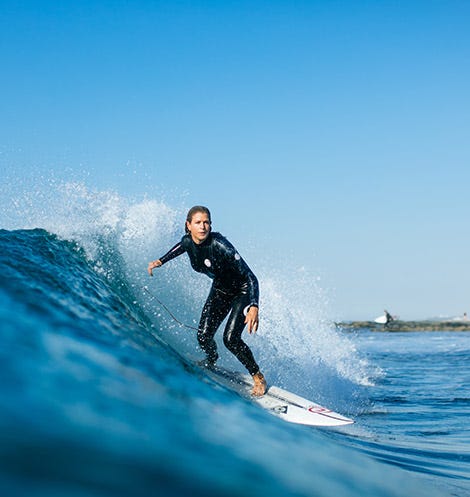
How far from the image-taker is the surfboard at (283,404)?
17.8ft

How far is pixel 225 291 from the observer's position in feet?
20.7

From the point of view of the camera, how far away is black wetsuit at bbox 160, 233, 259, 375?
5805 millimetres

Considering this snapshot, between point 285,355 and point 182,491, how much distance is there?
852cm

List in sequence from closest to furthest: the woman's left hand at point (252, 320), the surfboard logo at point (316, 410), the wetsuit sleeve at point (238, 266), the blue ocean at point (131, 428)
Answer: the blue ocean at point (131, 428), the woman's left hand at point (252, 320), the surfboard logo at point (316, 410), the wetsuit sleeve at point (238, 266)

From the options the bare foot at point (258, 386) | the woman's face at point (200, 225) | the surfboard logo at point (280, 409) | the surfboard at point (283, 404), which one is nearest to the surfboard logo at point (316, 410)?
the surfboard at point (283, 404)

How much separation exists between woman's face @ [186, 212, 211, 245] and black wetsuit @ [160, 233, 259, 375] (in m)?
0.13

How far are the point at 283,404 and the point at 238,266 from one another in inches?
64.1

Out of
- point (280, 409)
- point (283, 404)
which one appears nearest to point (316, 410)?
point (283, 404)

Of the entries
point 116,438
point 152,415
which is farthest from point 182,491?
point 152,415

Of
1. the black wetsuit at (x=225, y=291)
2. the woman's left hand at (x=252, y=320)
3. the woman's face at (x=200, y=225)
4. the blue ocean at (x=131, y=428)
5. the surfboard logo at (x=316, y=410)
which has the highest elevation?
the woman's face at (x=200, y=225)

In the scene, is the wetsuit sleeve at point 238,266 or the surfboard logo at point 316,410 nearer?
the surfboard logo at point 316,410

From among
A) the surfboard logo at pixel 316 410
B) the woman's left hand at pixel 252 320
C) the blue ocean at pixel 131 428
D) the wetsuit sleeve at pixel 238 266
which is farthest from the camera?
the wetsuit sleeve at pixel 238 266

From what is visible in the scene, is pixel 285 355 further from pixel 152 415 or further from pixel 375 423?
pixel 152 415

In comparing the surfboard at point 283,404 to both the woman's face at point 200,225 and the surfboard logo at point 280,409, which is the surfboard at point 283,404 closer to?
the surfboard logo at point 280,409
